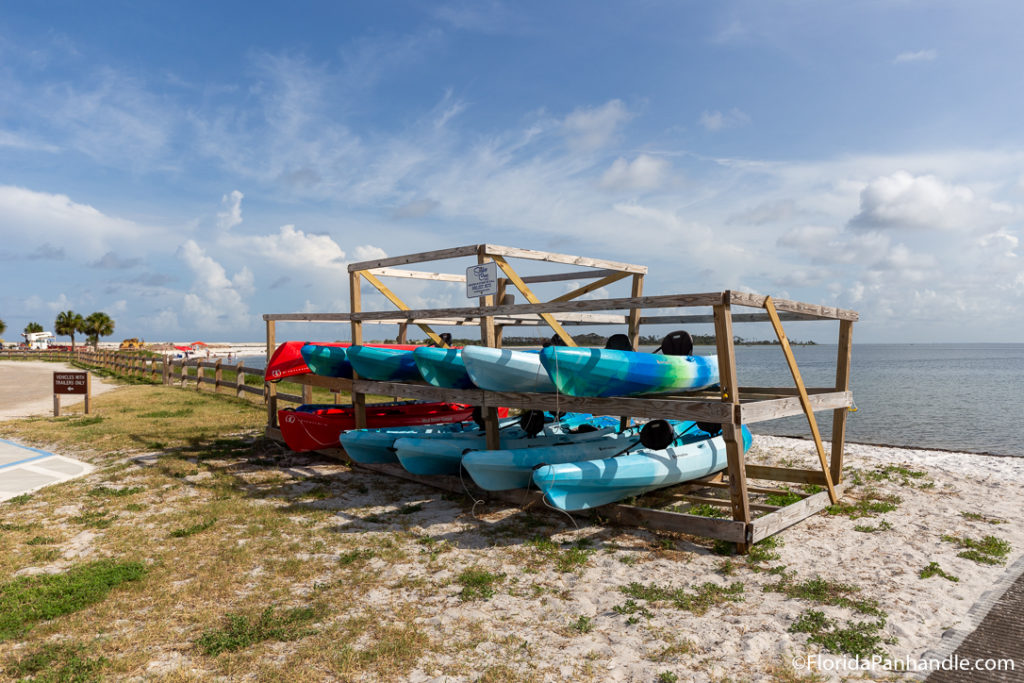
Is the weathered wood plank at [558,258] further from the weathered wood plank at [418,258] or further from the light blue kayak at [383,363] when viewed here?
the light blue kayak at [383,363]

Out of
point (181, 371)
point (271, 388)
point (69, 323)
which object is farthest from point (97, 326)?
point (271, 388)

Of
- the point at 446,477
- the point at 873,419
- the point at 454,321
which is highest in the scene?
the point at 454,321

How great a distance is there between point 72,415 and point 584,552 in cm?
1462

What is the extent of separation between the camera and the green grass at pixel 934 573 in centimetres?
512

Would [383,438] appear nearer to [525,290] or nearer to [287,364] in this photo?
[525,290]

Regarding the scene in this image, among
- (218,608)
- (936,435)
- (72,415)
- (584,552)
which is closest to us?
(218,608)

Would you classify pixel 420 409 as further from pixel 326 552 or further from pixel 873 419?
pixel 873 419

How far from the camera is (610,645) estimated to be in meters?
4.00

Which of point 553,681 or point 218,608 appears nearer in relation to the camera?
point 553,681

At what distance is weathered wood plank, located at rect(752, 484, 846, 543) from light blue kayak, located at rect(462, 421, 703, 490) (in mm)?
1755

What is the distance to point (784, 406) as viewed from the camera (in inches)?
257

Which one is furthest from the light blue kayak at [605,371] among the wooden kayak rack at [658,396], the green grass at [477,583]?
the green grass at [477,583]

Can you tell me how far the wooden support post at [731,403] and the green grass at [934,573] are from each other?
1401mm

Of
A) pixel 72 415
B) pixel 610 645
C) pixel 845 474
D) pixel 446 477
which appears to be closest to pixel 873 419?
pixel 845 474
